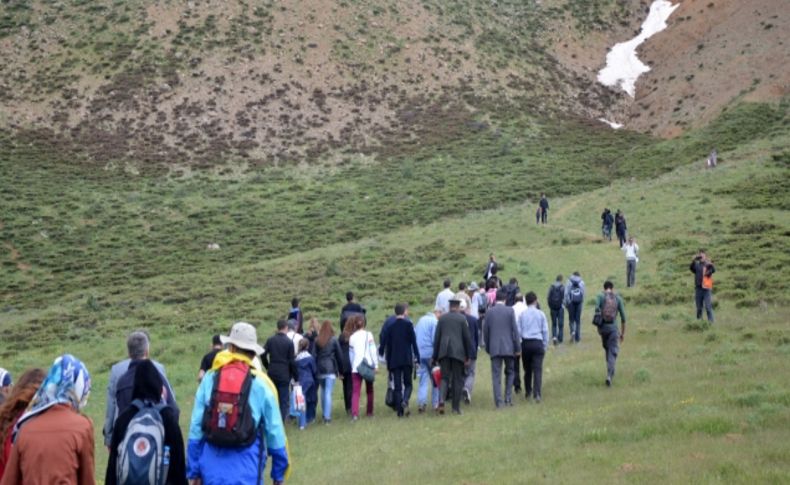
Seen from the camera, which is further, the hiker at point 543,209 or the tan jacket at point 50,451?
the hiker at point 543,209

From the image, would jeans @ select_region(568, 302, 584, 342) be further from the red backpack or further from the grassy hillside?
the red backpack

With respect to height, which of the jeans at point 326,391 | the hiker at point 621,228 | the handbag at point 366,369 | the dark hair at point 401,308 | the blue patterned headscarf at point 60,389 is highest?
the hiker at point 621,228

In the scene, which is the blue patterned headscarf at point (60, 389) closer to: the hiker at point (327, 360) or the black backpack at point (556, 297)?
Answer: the hiker at point (327, 360)

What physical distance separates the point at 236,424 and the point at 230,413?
0.31ft

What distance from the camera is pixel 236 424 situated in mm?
7219

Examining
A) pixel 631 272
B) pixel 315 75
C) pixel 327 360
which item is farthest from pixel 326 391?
pixel 315 75

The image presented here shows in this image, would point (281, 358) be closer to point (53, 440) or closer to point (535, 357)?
point (535, 357)

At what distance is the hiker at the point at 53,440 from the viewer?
21.7 ft

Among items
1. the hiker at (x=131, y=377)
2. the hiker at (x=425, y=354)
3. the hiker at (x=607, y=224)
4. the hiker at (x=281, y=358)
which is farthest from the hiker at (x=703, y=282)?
the hiker at (x=607, y=224)

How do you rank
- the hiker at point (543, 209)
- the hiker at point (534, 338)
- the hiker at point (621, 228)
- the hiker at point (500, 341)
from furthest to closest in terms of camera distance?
1. the hiker at point (543, 209)
2. the hiker at point (621, 228)
3. the hiker at point (534, 338)
4. the hiker at point (500, 341)

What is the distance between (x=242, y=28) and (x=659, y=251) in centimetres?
5923

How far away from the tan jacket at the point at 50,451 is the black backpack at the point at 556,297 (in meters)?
17.5

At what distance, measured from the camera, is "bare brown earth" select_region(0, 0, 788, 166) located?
76.6 meters

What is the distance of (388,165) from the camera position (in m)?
73.6
